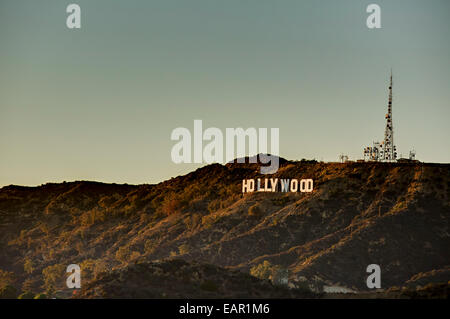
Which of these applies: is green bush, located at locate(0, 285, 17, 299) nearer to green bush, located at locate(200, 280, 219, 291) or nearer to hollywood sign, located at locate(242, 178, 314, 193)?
green bush, located at locate(200, 280, 219, 291)

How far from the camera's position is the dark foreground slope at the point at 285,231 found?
124 m

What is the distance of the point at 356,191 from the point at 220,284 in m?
51.0

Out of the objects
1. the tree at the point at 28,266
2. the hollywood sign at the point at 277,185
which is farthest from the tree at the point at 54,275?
the hollywood sign at the point at 277,185

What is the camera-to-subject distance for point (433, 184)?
140 m

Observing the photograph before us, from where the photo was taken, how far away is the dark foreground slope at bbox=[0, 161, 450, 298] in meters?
124

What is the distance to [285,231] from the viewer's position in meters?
139

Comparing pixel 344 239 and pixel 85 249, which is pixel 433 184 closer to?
pixel 344 239

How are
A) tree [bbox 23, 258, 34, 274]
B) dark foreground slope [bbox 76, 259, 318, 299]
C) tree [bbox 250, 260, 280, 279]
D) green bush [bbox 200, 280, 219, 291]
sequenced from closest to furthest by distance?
dark foreground slope [bbox 76, 259, 318, 299] → green bush [bbox 200, 280, 219, 291] → tree [bbox 250, 260, 280, 279] → tree [bbox 23, 258, 34, 274]

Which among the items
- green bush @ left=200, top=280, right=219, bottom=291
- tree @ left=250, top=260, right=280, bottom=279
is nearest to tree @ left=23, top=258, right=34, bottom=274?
tree @ left=250, top=260, right=280, bottom=279

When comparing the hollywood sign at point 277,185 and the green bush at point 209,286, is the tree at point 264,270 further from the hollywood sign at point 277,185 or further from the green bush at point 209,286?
the hollywood sign at point 277,185

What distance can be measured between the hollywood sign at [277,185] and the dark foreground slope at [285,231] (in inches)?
71.4

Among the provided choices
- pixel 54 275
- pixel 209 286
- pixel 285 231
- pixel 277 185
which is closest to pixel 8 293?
pixel 54 275

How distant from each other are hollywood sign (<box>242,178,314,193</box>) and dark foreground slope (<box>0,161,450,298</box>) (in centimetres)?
181

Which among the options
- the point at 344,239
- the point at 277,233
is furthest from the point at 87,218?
the point at 344,239
